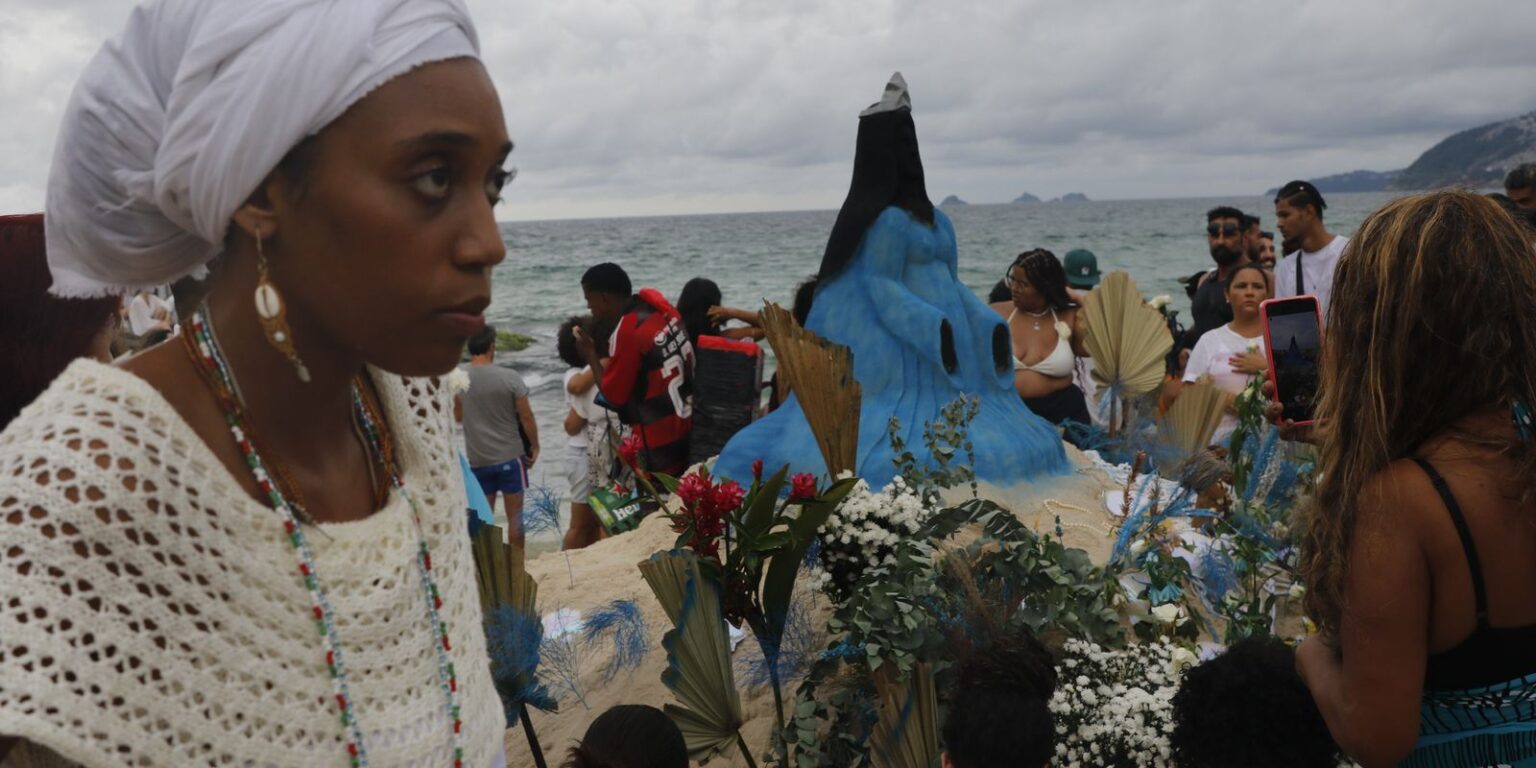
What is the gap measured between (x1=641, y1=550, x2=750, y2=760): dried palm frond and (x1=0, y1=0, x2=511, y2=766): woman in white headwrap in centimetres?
158

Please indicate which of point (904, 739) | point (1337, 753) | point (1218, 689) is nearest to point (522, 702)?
point (904, 739)

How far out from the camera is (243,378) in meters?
1.20

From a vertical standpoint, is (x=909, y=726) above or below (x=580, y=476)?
above

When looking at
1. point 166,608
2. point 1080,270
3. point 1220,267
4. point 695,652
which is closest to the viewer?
point 166,608

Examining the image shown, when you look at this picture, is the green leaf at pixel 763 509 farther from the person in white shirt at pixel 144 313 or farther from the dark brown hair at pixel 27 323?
the person in white shirt at pixel 144 313

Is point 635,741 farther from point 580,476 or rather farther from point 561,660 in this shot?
point 580,476

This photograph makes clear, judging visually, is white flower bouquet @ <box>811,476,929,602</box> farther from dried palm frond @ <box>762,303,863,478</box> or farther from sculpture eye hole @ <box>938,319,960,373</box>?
sculpture eye hole @ <box>938,319,960,373</box>

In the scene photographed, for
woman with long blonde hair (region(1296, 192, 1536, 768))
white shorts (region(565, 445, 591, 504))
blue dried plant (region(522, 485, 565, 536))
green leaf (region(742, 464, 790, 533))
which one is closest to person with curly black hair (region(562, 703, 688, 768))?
green leaf (region(742, 464, 790, 533))

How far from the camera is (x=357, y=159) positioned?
1.11 meters

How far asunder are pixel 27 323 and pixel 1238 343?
16.3 ft

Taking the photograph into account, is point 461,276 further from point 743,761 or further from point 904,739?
point 743,761

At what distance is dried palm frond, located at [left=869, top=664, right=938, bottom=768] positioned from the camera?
265 cm

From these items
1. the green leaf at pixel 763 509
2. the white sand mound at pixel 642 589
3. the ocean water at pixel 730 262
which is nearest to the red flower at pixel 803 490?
the green leaf at pixel 763 509

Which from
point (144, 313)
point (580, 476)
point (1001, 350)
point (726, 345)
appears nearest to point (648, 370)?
point (726, 345)
